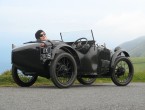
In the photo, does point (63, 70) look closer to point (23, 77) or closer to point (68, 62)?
point (68, 62)

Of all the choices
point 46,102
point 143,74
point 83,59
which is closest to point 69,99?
point 46,102

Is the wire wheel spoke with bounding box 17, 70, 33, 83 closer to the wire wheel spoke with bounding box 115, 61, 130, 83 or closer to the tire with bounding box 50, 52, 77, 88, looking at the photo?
the tire with bounding box 50, 52, 77, 88

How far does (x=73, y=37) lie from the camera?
1206cm

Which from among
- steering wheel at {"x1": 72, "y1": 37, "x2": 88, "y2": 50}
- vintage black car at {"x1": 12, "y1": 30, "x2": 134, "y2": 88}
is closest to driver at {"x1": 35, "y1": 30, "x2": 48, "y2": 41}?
vintage black car at {"x1": 12, "y1": 30, "x2": 134, "y2": 88}

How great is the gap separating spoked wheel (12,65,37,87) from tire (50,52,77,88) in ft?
4.46

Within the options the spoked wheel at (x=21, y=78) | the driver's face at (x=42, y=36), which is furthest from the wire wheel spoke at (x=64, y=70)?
the spoked wheel at (x=21, y=78)

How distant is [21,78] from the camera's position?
11.8 metres

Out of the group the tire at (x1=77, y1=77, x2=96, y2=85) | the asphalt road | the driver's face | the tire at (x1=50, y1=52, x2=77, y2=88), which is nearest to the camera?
the asphalt road

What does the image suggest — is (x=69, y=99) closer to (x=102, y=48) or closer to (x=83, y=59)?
(x=83, y=59)

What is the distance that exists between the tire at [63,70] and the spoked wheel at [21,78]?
1.36 meters

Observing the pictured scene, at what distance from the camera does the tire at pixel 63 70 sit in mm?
10401

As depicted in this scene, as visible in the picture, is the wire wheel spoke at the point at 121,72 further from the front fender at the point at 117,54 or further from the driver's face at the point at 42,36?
the driver's face at the point at 42,36

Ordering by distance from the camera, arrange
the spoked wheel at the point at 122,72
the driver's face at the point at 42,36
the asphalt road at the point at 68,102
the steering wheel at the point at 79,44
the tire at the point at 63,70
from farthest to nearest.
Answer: the spoked wheel at the point at 122,72 → the steering wheel at the point at 79,44 → the driver's face at the point at 42,36 → the tire at the point at 63,70 → the asphalt road at the point at 68,102

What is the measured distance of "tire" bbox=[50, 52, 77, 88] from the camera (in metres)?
10.4
